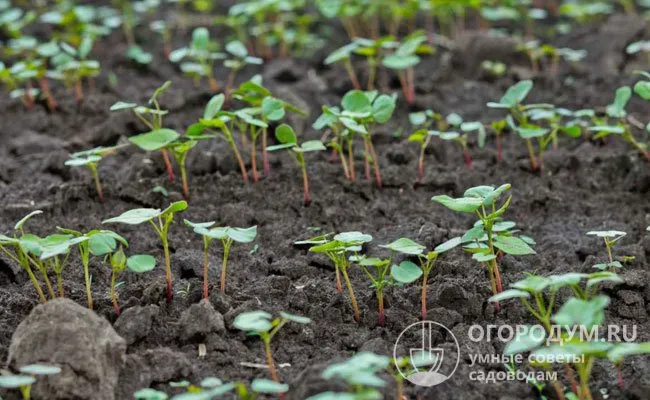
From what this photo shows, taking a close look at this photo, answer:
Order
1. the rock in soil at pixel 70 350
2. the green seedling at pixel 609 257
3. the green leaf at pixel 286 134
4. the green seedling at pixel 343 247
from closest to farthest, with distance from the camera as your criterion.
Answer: the rock in soil at pixel 70 350 < the green seedling at pixel 343 247 < the green seedling at pixel 609 257 < the green leaf at pixel 286 134

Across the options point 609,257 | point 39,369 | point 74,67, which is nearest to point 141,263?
point 39,369

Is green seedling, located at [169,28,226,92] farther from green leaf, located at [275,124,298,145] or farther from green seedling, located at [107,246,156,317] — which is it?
green seedling, located at [107,246,156,317]

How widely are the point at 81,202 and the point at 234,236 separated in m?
1.03

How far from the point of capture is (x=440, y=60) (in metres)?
4.43

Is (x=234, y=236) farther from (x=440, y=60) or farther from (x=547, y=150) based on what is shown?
(x=440, y=60)

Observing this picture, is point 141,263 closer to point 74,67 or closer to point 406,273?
point 406,273

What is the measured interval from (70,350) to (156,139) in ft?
3.12

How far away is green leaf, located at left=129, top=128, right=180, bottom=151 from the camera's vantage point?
9.02 feet

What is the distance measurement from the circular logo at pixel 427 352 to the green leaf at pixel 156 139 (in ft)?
3.13

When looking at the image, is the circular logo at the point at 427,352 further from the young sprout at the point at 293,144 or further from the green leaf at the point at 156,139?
the green leaf at the point at 156,139

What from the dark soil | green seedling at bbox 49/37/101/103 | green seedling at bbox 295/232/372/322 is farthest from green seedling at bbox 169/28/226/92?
green seedling at bbox 295/232/372/322

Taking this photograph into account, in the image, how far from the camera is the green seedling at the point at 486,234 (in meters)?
2.18

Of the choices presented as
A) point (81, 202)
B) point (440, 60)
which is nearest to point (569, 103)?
point (440, 60)

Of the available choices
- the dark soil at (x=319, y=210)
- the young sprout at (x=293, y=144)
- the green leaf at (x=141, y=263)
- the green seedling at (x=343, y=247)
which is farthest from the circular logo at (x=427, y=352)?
the young sprout at (x=293, y=144)
